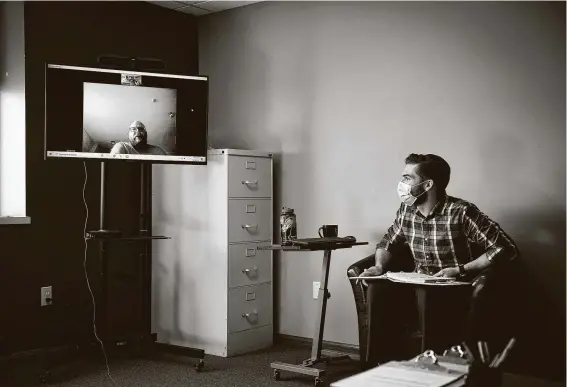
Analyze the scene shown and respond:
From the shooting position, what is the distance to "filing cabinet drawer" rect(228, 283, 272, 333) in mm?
3756

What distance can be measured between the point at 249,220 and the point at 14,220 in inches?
52.5

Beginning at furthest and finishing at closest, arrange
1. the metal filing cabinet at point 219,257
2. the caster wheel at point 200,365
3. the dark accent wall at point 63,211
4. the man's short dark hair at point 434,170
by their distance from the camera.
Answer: the metal filing cabinet at point 219,257
the dark accent wall at point 63,211
the caster wheel at point 200,365
the man's short dark hair at point 434,170

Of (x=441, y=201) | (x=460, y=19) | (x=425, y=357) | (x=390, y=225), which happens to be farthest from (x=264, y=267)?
(x=425, y=357)

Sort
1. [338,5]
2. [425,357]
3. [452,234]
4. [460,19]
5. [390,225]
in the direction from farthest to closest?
1. [338,5]
2. [390,225]
3. [460,19]
4. [452,234]
5. [425,357]

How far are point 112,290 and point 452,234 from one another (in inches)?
87.0

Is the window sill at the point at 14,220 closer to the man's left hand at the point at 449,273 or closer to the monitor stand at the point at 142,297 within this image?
the monitor stand at the point at 142,297

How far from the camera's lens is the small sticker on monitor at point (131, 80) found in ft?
11.3

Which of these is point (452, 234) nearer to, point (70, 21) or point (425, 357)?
point (425, 357)

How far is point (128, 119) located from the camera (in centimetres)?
345

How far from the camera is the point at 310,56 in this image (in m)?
4.03

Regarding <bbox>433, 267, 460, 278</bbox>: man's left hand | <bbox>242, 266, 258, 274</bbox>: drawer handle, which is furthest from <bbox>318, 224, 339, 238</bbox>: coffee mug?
<bbox>242, 266, 258, 274</bbox>: drawer handle

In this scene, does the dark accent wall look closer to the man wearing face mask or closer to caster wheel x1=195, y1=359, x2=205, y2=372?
caster wheel x1=195, y1=359, x2=205, y2=372

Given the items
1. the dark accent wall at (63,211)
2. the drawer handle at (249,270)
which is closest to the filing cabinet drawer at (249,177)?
the drawer handle at (249,270)

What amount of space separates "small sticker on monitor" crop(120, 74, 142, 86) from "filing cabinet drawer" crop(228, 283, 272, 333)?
51.6 inches
